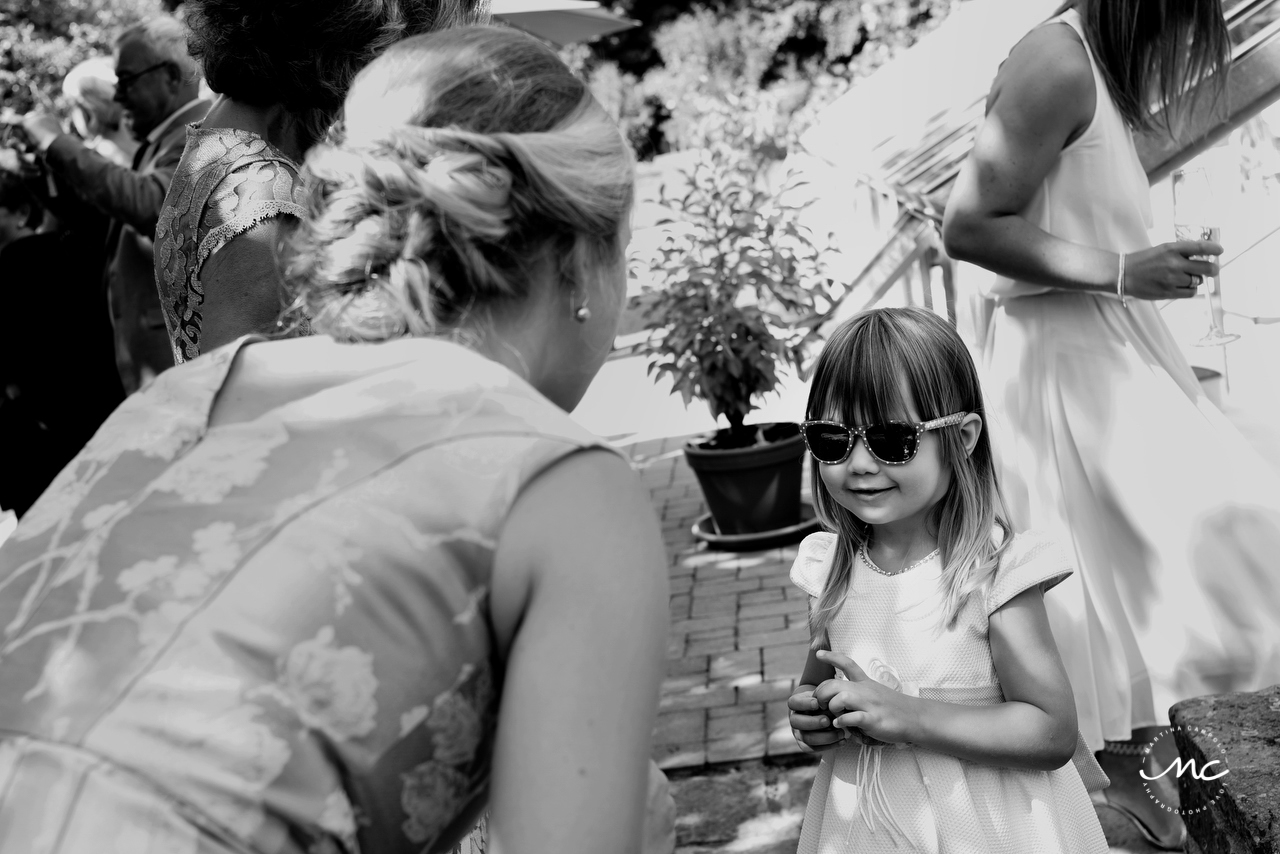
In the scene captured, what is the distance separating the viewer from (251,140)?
2.45 metres

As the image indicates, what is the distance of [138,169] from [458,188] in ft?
13.4

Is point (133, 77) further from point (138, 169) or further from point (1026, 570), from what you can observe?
point (1026, 570)

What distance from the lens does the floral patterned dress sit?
1.17 meters

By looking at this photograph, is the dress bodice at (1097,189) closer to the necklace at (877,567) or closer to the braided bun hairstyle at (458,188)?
the necklace at (877,567)

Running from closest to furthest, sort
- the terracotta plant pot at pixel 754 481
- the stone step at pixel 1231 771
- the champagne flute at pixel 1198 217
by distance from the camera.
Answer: the stone step at pixel 1231 771 → the champagne flute at pixel 1198 217 → the terracotta plant pot at pixel 754 481

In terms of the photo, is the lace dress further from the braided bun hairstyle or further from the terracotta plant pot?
the terracotta plant pot

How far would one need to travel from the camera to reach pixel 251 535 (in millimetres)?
1247

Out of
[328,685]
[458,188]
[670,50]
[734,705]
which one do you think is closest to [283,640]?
[328,685]

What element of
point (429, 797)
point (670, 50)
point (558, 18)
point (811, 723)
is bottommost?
point (670, 50)

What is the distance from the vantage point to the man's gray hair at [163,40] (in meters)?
5.01

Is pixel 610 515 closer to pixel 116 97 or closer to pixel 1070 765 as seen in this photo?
pixel 1070 765

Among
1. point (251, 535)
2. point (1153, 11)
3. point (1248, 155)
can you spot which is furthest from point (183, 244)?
point (1248, 155)

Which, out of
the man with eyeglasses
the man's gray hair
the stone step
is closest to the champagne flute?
the stone step

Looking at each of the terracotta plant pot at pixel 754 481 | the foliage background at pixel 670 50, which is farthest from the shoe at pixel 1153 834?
the foliage background at pixel 670 50
